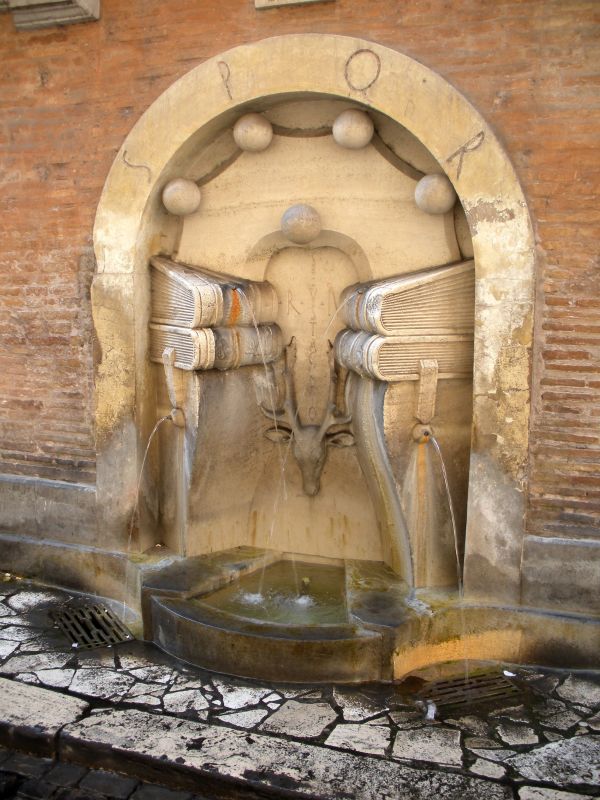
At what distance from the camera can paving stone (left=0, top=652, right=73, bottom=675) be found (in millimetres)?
4016

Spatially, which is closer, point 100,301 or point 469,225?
point 469,225

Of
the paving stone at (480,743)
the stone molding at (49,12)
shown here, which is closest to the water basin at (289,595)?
the paving stone at (480,743)

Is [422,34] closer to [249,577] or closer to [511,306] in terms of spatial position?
[511,306]

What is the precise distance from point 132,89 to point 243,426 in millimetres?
2069

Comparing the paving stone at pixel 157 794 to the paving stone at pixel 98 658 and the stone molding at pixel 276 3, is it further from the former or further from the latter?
the stone molding at pixel 276 3

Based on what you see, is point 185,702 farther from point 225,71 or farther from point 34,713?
point 225,71

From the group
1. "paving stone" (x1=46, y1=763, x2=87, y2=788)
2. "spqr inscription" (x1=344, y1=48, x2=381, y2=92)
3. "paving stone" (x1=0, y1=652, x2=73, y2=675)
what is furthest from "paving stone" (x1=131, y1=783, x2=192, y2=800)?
"spqr inscription" (x1=344, y1=48, x2=381, y2=92)

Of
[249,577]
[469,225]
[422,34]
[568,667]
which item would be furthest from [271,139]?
[568,667]

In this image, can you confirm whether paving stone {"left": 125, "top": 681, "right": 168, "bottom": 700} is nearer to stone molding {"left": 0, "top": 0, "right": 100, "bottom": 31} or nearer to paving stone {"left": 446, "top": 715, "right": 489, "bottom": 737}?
paving stone {"left": 446, "top": 715, "right": 489, "bottom": 737}

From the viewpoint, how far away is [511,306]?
392 cm

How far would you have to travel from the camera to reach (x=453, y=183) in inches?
156

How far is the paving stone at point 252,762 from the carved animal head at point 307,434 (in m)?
1.88

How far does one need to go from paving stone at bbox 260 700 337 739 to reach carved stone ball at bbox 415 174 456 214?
8.37 feet

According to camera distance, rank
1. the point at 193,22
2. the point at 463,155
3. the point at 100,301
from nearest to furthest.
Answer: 1. the point at 463,155
2. the point at 193,22
3. the point at 100,301
